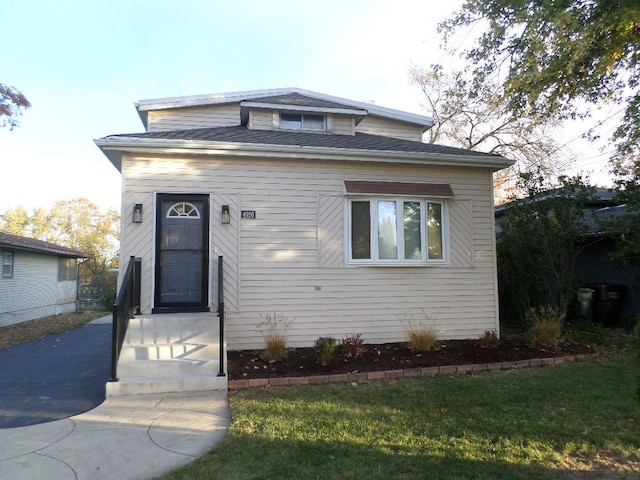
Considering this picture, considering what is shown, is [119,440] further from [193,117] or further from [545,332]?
[193,117]

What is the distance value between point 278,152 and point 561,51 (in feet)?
16.1

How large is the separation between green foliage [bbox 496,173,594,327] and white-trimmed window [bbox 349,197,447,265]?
2.30 m

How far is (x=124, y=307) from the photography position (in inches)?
215

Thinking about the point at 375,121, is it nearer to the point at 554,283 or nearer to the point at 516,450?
the point at 554,283

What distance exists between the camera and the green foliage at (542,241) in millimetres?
7945

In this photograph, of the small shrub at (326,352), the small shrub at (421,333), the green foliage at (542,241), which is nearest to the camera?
the small shrub at (326,352)

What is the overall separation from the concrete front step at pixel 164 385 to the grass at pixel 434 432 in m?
0.47

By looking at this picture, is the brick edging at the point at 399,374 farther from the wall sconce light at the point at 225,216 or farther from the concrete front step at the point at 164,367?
the wall sconce light at the point at 225,216

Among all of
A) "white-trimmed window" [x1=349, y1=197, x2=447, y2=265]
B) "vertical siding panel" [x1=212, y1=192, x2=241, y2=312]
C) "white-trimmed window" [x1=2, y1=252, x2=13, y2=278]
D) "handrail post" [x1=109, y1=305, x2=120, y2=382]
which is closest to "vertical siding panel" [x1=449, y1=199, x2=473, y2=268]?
"white-trimmed window" [x1=349, y1=197, x2=447, y2=265]

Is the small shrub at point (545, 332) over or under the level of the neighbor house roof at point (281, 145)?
under

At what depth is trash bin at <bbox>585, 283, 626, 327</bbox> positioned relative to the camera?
9.86 metres

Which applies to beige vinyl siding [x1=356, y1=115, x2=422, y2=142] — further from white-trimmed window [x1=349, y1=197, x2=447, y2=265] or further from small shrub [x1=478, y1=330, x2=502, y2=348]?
small shrub [x1=478, y1=330, x2=502, y2=348]

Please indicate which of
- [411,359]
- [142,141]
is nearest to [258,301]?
[411,359]

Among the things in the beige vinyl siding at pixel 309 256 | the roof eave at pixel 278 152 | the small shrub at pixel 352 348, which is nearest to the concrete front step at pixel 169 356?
the beige vinyl siding at pixel 309 256
